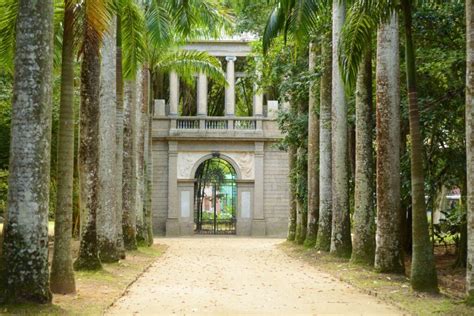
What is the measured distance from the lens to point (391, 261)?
42.9 ft

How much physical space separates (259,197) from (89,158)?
77.2ft

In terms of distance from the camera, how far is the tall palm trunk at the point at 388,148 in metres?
12.9

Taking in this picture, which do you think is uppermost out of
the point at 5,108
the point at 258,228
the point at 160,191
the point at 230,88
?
the point at 230,88

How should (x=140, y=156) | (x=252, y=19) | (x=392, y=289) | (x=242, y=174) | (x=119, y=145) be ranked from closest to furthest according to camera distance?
(x=392, y=289) < (x=119, y=145) < (x=140, y=156) < (x=252, y=19) < (x=242, y=174)

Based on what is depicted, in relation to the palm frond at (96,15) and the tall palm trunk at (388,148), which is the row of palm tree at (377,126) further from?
the palm frond at (96,15)

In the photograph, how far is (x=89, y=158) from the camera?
12969mm

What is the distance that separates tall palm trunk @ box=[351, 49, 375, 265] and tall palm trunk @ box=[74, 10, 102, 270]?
554 cm

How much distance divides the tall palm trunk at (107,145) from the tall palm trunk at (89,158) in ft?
2.89

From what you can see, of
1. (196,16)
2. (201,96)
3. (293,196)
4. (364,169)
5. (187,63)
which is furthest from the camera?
(201,96)

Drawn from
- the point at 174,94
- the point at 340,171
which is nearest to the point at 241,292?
the point at 340,171

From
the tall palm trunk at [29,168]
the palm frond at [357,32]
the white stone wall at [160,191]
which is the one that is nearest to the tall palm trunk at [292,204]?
the white stone wall at [160,191]

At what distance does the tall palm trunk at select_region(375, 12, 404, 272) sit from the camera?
1293 cm

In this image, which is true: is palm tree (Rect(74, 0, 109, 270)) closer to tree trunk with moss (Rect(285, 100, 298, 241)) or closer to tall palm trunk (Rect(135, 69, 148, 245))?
tall palm trunk (Rect(135, 69, 148, 245))

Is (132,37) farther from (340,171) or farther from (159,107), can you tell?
(159,107)
